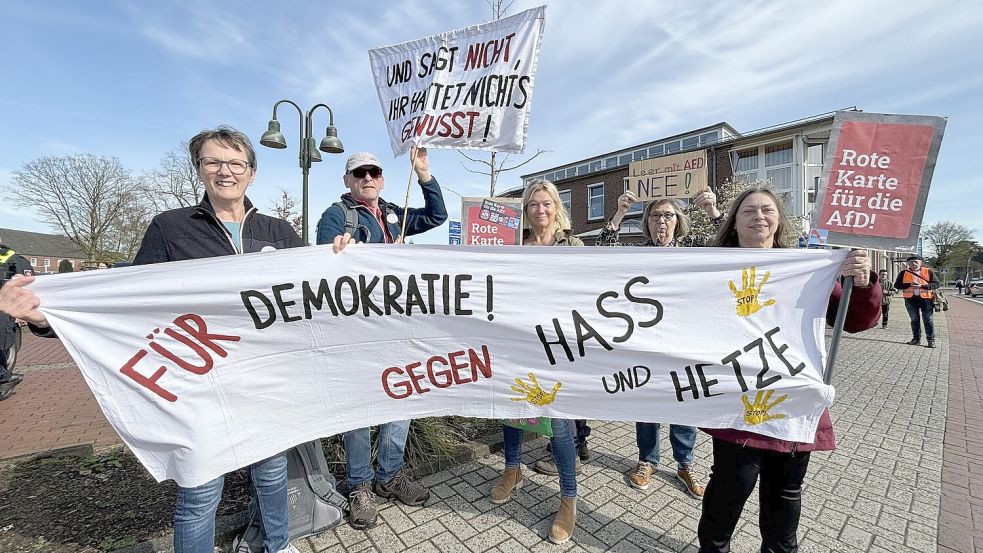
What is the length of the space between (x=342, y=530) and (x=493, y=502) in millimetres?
954

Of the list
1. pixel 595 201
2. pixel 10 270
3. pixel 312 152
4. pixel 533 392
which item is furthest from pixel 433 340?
pixel 595 201

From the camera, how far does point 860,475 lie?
3.33 metres

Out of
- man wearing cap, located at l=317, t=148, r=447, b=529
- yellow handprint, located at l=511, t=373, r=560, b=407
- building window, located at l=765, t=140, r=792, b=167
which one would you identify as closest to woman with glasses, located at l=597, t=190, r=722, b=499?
yellow handprint, located at l=511, t=373, r=560, b=407

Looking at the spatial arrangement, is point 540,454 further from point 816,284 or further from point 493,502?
point 816,284

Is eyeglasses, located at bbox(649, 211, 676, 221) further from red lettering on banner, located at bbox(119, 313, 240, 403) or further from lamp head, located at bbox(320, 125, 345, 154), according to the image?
lamp head, located at bbox(320, 125, 345, 154)

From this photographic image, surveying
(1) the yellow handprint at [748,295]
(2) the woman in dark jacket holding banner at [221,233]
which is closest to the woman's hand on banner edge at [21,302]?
(2) the woman in dark jacket holding banner at [221,233]

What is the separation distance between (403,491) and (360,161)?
7.15 ft

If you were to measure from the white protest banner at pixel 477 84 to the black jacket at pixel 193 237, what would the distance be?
4.07ft

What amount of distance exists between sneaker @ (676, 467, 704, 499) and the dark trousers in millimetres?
893

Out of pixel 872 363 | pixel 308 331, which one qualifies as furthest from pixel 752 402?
pixel 872 363

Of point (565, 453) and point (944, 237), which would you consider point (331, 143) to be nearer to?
point (565, 453)

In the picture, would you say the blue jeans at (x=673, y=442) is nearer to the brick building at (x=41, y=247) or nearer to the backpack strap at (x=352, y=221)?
the backpack strap at (x=352, y=221)

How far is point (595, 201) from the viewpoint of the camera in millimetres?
26828

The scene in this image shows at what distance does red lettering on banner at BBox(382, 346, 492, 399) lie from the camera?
87.3 inches
